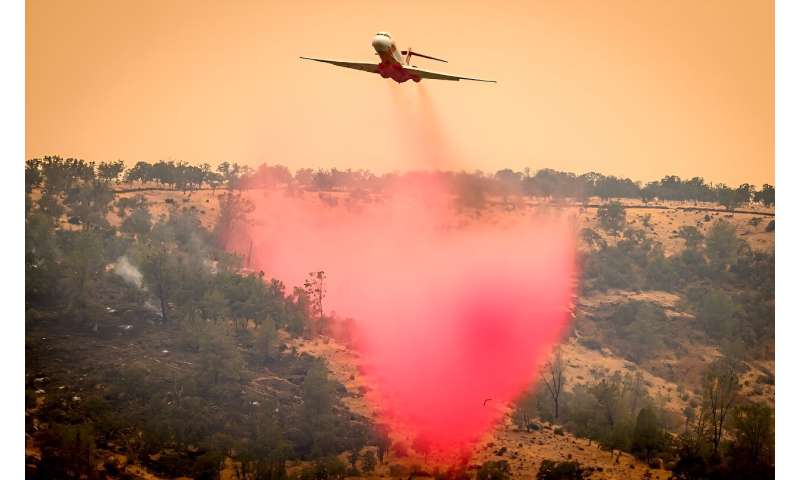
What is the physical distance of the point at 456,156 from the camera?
295 ft

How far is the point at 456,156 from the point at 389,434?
87.2 feet

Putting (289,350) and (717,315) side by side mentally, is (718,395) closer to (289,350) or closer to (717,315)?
(717,315)

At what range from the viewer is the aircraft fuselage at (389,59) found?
207 feet

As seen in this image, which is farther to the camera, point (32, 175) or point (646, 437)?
point (32, 175)

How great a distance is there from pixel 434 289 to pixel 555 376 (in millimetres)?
13529

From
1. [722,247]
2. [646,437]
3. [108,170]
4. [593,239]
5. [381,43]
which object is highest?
[381,43]

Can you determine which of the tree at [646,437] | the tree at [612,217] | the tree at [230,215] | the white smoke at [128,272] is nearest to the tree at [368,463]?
the tree at [646,437]

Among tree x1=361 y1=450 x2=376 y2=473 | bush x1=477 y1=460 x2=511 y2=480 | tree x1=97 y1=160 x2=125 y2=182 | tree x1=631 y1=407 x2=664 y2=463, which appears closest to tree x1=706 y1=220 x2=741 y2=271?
tree x1=631 y1=407 x2=664 y2=463

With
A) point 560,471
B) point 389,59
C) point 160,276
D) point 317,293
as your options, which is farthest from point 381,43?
point 160,276

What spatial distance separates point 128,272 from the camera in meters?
96.1

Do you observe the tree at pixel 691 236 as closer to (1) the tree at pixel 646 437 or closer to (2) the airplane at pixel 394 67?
(1) the tree at pixel 646 437

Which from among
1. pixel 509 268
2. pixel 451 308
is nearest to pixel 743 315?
pixel 509 268

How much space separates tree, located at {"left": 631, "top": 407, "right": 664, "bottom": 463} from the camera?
75.6 m

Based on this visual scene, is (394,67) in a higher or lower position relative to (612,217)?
higher
